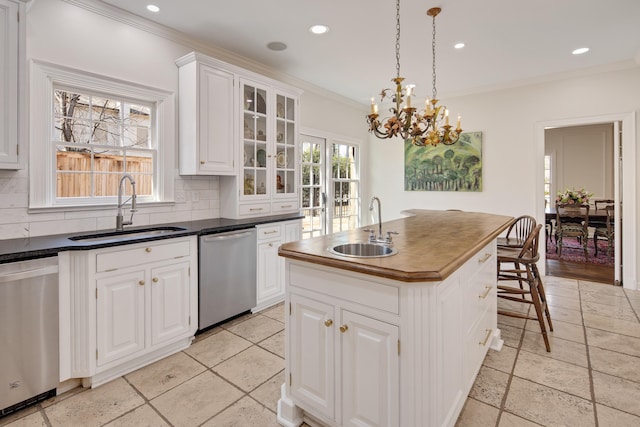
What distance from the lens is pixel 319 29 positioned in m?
3.19

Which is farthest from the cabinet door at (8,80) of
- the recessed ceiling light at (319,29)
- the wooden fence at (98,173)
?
the recessed ceiling light at (319,29)

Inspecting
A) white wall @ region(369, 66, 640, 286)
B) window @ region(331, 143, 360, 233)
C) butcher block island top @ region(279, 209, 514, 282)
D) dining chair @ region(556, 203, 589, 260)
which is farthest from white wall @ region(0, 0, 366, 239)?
dining chair @ region(556, 203, 589, 260)

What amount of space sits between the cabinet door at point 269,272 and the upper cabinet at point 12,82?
199 cm

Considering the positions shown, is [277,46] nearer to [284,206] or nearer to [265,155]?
[265,155]

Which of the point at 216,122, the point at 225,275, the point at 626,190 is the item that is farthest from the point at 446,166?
the point at 225,275

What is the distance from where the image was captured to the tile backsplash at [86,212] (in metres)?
2.29

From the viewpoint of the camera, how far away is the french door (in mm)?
4949

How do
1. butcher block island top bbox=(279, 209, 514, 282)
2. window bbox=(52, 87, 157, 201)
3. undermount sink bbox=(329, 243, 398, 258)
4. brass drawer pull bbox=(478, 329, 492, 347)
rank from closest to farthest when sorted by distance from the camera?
butcher block island top bbox=(279, 209, 514, 282) < undermount sink bbox=(329, 243, 398, 258) < brass drawer pull bbox=(478, 329, 492, 347) < window bbox=(52, 87, 157, 201)

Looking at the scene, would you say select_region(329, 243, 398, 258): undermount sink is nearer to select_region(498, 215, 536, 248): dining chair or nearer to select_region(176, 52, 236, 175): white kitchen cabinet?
select_region(176, 52, 236, 175): white kitchen cabinet

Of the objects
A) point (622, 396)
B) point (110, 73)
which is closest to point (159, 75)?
point (110, 73)

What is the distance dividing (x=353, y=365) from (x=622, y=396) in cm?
184

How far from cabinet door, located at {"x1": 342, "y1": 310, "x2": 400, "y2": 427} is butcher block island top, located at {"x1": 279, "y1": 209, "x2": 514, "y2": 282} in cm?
25

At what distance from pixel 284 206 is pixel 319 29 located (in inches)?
77.3

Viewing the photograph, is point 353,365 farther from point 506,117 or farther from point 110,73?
point 506,117
